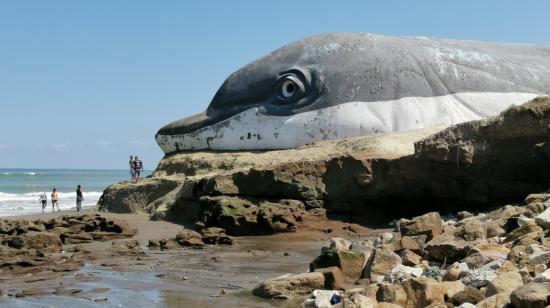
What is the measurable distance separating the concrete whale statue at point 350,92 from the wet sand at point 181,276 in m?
4.40

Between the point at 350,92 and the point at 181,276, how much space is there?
859cm

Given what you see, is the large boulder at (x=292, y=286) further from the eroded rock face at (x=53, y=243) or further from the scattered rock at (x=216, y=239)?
the scattered rock at (x=216, y=239)

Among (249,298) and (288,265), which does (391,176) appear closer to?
(288,265)

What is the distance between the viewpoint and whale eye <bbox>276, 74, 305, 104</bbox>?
50.5 ft

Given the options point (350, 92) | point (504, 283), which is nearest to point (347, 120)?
point (350, 92)

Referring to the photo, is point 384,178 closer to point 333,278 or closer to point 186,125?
point 186,125

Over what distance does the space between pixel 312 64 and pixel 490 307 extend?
11322mm

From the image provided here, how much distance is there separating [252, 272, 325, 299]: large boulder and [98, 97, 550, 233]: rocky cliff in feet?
17.0

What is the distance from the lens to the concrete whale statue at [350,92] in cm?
1505

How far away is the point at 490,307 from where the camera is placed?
15.3ft

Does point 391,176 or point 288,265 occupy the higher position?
point 391,176

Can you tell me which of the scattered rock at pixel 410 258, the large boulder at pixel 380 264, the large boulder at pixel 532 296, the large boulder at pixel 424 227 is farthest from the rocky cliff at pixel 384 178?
the large boulder at pixel 532 296

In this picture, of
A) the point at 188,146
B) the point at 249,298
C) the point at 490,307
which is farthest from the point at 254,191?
the point at 490,307

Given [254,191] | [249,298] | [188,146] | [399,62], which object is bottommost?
[249,298]
